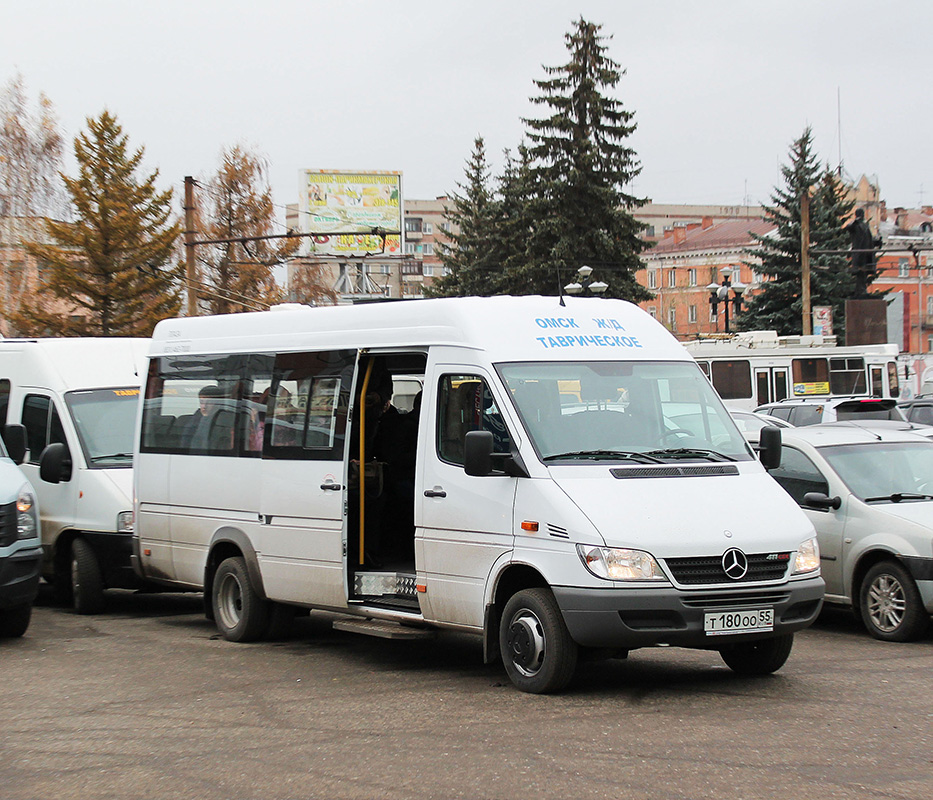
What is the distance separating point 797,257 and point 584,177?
9121 millimetres

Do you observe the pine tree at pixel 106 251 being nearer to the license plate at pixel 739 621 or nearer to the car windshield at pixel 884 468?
the car windshield at pixel 884 468

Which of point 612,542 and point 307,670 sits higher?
→ point 612,542

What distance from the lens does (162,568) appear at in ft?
40.8

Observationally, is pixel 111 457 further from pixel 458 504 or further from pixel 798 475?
pixel 798 475

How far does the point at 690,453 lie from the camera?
8984mm

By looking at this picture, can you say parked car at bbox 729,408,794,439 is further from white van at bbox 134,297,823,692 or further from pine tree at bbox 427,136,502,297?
pine tree at bbox 427,136,502,297

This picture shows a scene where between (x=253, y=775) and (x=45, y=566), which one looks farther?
(x=45, y=566)

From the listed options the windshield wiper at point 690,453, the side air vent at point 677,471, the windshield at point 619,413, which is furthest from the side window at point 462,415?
the windshield wiper at point 690,453

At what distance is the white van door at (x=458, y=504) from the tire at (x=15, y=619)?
410 cm

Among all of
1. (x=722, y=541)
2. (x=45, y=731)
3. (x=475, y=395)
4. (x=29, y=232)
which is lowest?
(x=45, y=731)

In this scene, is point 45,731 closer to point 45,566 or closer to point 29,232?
point 45,566

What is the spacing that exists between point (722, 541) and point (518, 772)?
2260 millimetres

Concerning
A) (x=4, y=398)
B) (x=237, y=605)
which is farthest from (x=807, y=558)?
(x=4, y=398)

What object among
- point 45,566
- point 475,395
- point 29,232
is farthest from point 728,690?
point 29,232
